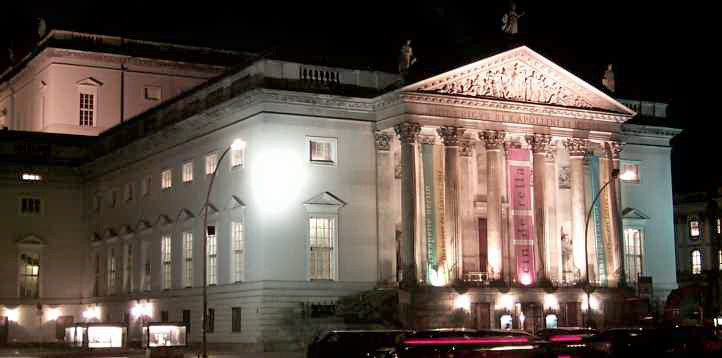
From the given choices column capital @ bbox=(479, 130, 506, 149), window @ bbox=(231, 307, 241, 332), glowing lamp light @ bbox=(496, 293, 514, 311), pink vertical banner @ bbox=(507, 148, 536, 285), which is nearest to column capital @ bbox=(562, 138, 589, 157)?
pink vertical banner @ bbox=(507, 148, 536, 285)

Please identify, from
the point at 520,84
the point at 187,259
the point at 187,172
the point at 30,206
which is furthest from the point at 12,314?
the point at 520,84

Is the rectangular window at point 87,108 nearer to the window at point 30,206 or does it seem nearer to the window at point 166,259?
the window at point 30,206

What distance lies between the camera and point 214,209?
67.7 meters

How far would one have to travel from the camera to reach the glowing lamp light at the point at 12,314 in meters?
82.5

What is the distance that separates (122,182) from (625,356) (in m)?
49.3

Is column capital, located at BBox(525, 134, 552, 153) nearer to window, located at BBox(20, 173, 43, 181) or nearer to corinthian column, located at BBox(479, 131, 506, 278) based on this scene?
corinthian column, located at BBox(479, 131, 506, 278)

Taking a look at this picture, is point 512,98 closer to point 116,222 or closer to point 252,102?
point 252,102

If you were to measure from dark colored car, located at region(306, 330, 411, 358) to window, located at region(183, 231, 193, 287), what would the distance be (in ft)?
79.5

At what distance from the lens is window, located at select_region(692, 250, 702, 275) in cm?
13225

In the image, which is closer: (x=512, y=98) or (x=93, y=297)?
(x=512, y=98)

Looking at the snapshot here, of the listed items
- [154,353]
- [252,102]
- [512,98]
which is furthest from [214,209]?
[512,98]

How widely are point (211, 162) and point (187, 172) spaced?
3.61m

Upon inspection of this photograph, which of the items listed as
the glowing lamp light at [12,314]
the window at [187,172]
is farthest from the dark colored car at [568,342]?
the glowing lamp light at [12,314]

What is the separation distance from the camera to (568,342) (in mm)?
40719
